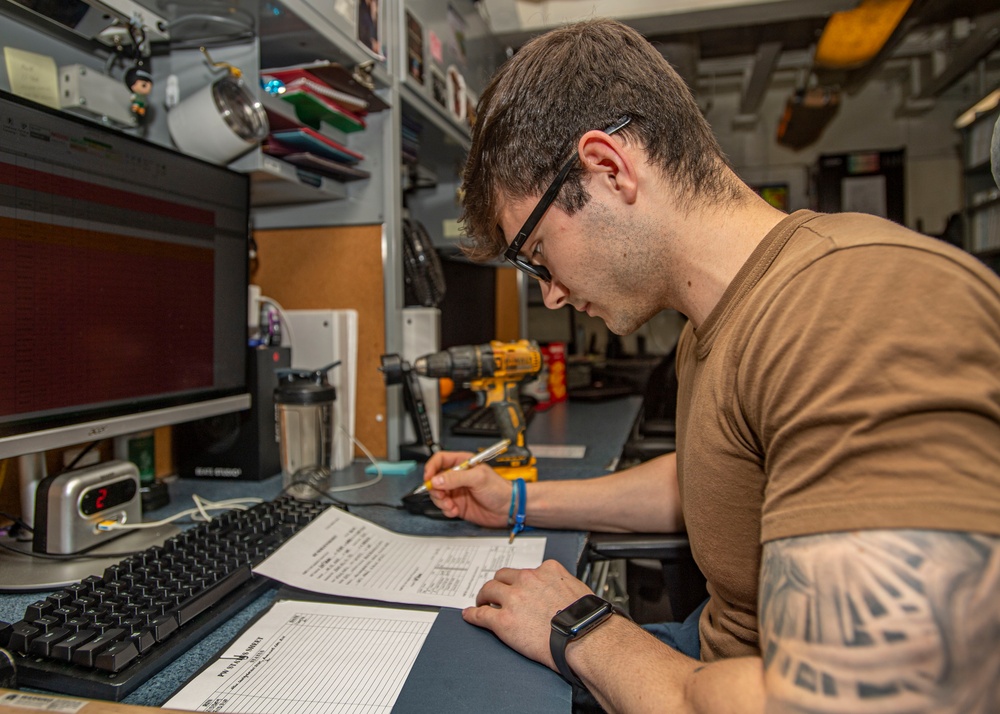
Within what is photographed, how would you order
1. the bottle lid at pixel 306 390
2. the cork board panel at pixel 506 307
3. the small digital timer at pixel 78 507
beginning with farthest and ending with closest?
the cork board panel at pixel 506 307 → the bottle lid at pixel 306 390 → the small digital timer at pixel 78 507

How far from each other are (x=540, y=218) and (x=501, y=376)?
673 mm

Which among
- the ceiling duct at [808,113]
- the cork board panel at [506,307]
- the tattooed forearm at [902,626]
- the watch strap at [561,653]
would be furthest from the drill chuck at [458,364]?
the ceiling duct at [808,113]

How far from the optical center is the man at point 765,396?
39 centimetres

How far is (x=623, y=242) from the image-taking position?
2.39ft

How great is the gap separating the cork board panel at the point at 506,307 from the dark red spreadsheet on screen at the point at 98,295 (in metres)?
1.72

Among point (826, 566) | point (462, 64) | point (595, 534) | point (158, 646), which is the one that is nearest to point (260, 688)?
point (158, 646)

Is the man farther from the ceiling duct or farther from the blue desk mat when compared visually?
the ceiling duct

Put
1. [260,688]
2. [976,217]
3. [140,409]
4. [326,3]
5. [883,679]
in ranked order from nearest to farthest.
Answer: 1. [883,679]
2. [260,688]
3. [140,409]
4. [326,3]
5. [976,217]

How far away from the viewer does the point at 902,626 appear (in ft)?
1.27

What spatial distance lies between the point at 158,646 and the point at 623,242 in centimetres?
64

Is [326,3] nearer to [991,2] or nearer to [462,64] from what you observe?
[462,64]

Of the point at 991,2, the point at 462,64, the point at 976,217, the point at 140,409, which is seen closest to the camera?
the point at 140,409

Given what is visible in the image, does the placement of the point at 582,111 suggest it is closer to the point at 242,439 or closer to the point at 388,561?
the point at 388,561

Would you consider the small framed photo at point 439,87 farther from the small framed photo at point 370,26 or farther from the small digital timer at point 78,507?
the small digital timer at point 78,507
